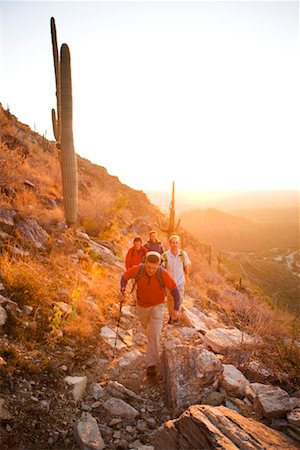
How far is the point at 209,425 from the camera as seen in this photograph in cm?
290

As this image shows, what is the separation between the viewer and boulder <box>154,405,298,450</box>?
2762 mm

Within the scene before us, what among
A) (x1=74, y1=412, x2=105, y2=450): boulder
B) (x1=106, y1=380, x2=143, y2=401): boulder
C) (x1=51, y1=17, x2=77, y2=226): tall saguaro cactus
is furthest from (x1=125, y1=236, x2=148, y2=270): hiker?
(x1=51, y1=17, x2=77, y2=226): tall saguaro cactus

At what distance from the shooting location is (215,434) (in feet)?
9.21

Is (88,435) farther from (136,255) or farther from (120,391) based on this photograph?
(136,255)

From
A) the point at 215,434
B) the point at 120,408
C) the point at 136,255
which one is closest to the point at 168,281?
the point at 120,408

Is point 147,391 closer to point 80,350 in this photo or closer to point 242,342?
point 80,350

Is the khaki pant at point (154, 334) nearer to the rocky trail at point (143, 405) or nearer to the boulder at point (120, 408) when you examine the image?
the rocky trail at point (143, 405)

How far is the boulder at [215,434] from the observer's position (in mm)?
2762

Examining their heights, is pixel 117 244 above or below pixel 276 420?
above

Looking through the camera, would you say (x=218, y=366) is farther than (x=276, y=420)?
Yes

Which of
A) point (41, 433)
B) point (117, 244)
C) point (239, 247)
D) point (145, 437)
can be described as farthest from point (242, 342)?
point (239, 247)

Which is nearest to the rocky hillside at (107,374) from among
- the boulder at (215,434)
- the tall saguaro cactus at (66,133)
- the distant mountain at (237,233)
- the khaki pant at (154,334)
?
the boulder at (215,434)

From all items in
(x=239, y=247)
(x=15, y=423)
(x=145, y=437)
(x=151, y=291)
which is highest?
(x=151, y=291)

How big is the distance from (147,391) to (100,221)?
8.68 meters
